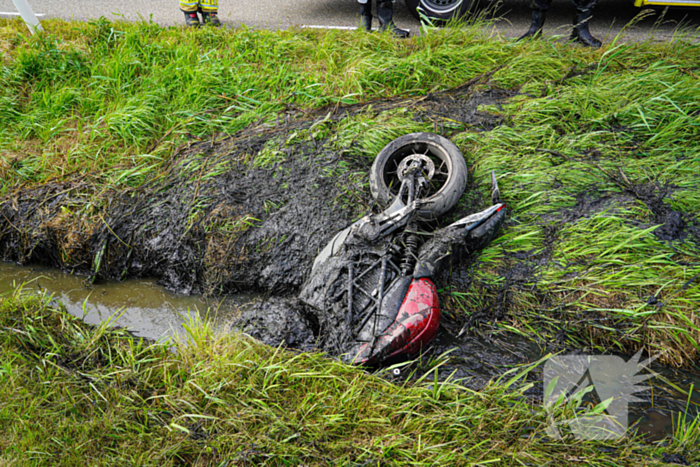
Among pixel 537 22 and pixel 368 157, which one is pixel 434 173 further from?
pixel 537 22

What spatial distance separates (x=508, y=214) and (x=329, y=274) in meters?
1.56

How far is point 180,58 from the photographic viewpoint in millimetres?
4480

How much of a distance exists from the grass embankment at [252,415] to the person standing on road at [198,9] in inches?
173

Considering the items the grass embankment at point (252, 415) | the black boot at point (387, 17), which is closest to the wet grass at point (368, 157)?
the grass embankment at point (252, 415)

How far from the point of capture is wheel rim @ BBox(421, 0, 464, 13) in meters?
5.20

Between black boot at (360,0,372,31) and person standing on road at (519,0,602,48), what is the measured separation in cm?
184

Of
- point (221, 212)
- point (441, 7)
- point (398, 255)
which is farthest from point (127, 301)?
point (441, 7)

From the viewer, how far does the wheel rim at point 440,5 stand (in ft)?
17.1

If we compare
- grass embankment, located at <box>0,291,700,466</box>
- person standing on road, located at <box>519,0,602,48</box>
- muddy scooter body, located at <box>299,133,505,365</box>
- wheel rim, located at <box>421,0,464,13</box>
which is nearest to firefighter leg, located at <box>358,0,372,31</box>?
Result: wheel rim, located at <box>421,0,464,13</box>

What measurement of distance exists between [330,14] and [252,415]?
225 inches

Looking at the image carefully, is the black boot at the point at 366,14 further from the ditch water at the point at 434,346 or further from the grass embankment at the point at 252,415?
the grass embankment at the point at 252,415

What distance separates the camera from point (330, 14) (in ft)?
19.4

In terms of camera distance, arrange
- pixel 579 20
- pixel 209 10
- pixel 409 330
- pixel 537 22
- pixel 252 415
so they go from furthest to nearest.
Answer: pixel 209 10
pixel 537 22
pixel 579 20
pixel 409 330
pixel 252 415

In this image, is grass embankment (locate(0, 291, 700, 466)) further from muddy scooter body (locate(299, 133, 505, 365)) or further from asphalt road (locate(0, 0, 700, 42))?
asphalt road (locate(0, 0, 700, 42))
